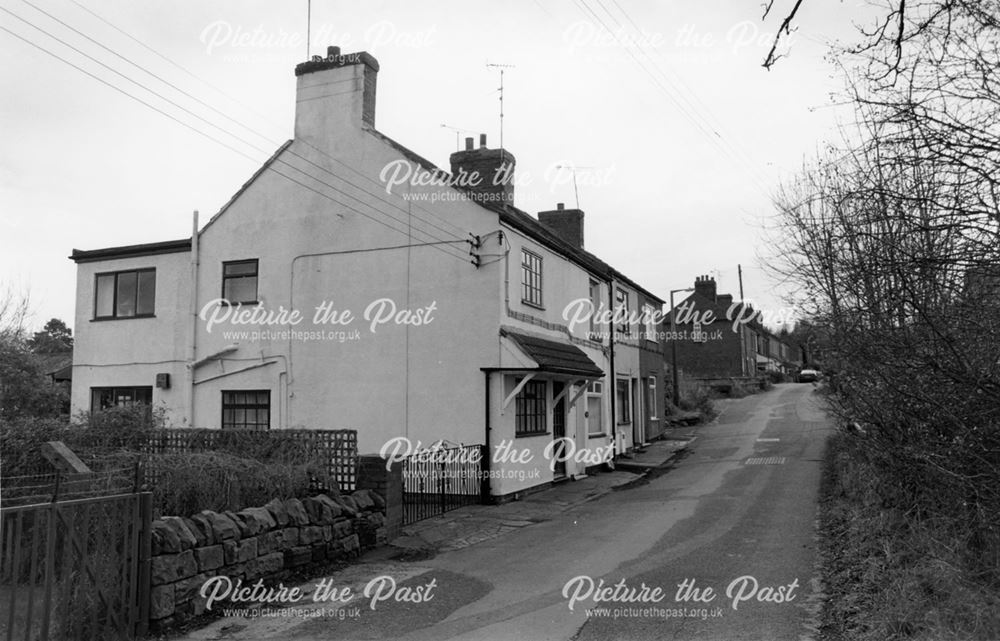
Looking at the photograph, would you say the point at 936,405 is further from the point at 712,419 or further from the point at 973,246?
the point at 712,419

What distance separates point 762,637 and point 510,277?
35.5 feet

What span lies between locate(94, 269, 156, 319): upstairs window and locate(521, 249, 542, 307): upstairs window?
10176 millimetres

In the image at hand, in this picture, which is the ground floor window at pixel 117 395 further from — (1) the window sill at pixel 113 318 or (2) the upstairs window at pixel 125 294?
(2) the upstairs window at pixel 125 294

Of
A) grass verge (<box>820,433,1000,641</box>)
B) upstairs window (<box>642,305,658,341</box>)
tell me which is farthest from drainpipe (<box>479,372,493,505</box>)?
upstairs window (<box>642,305,658,341</box>)

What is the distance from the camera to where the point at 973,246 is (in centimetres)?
579

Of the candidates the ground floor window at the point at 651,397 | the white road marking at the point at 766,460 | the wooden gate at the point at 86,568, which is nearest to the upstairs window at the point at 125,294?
the wooden gate at the point at 86,568

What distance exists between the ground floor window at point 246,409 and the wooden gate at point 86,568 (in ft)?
37.0

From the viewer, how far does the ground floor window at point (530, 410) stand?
55.7ft

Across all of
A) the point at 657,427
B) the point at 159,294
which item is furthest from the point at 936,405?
the point at 657,427

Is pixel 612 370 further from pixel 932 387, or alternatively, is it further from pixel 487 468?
pixel 932 387

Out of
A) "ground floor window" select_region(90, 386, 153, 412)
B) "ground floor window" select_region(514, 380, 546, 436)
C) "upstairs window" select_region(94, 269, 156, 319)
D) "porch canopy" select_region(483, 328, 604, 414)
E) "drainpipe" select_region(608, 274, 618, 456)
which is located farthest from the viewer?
"drainpipe" select_region(608, 274, 618, 456)

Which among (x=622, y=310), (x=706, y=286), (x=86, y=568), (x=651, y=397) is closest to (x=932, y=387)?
(x=86, y=568)

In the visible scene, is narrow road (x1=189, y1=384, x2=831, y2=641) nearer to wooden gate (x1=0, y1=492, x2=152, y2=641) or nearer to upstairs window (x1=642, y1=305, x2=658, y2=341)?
wooden gate (x1=0, y1=492, x2=152, y2=641)

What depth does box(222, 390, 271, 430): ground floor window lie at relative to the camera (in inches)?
733
